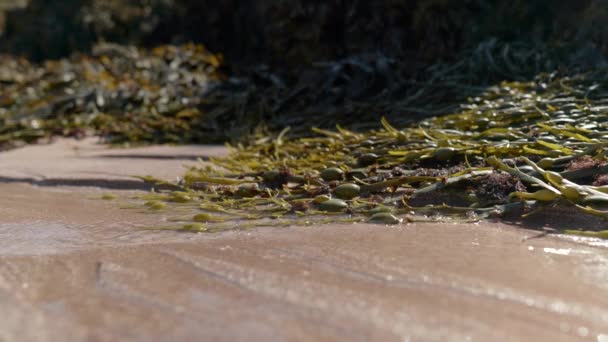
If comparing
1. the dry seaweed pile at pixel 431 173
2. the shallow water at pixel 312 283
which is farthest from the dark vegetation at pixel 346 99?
the shallow water at pixel 312 283

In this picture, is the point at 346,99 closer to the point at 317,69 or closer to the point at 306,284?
the point at 317,69

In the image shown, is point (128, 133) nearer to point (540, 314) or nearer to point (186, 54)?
point (186, 54)

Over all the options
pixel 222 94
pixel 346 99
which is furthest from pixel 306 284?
pixel 222 94

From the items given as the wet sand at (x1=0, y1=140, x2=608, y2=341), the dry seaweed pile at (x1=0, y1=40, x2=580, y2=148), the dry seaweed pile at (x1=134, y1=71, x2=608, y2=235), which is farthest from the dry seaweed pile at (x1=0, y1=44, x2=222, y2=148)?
the wet sand at (x1=0, y1=140, x2=608, y2=341)

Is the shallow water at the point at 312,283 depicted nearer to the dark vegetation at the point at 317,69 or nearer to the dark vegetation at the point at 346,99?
the dark vegetation at the point at 346,99

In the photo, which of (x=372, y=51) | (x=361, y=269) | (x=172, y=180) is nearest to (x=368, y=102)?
(x=372, y=51)

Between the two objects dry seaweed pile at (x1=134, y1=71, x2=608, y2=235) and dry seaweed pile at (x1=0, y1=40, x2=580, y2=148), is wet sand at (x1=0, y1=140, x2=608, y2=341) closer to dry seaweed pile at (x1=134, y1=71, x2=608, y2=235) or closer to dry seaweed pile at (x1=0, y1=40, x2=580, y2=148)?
dry seaweed pile at (x1=134, y1=71, x2=608, y2=235)
